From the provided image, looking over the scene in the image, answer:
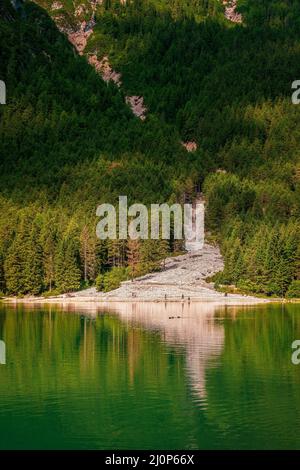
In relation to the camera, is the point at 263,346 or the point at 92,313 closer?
the point at 263,346

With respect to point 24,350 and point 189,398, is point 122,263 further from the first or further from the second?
point 189,398

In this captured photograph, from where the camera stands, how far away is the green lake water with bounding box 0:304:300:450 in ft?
157

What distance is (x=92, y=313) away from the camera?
118312 mm

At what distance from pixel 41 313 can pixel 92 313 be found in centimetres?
668

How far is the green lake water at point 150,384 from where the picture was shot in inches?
1886

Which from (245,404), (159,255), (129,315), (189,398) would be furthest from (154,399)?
(159,255)

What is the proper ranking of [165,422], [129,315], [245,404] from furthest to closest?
1. [129,315]
2. [245,404]
3. [165,422]

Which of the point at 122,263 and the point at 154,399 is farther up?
the point at 122,263

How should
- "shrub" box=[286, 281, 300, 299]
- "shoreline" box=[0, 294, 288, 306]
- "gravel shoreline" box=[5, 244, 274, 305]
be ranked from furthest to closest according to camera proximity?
"shrub" box=[286, 281, 300, 299], "gravel shoreline" box=[5, 244, 274, 305], "shoreline" box=[0, 294, 288, 306]
